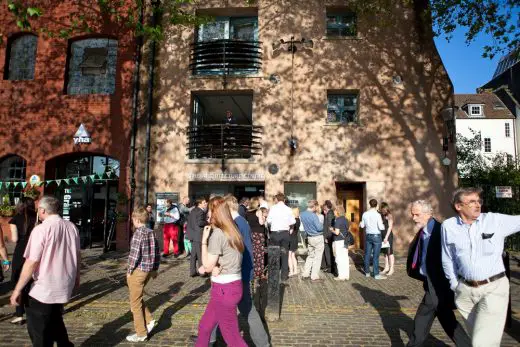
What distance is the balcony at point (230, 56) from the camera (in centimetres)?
1334

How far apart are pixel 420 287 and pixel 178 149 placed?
9.10m

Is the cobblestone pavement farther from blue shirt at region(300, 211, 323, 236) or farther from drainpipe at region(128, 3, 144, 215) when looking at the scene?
drainpipe at region(128, 3, 144, 215)

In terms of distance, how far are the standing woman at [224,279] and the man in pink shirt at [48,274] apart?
1.46 metres

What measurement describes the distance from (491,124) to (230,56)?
131 feet

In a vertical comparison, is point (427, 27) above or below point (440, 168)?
above

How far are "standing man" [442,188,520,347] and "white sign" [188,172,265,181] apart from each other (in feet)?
31.7

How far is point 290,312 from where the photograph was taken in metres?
5.93

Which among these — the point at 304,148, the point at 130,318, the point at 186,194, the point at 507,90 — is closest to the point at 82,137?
the point at 186,194

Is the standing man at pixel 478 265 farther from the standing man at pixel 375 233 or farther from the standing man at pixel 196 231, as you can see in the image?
the standing man at pixel 196 231

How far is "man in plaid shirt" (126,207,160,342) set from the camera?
462cm

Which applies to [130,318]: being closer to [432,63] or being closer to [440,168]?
[440,168]

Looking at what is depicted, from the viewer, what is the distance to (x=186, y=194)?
13.1 meters

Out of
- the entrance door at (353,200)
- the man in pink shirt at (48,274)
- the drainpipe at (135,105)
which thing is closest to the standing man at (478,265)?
the man in pink shirt at (48,274)

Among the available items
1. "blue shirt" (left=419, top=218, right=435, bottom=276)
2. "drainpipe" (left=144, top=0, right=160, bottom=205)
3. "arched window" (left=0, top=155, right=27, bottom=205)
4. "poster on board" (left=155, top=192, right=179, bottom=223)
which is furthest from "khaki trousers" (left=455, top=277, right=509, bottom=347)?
"arched window" (left=0, top=155, right=27, bottom=205)
